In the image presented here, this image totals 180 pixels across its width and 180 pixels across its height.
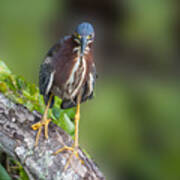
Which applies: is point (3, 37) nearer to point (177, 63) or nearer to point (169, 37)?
point (169, 37)

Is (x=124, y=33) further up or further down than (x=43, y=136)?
further up

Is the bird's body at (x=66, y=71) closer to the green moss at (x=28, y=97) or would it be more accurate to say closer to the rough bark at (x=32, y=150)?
the green moss at (x=28, y=97)

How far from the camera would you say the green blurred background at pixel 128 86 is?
5.34 m

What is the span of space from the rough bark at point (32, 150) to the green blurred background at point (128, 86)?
7.69 ft

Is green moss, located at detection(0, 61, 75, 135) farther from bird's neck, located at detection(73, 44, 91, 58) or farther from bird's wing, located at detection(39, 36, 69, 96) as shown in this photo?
bird's neck, located at detection(73, 44, 91, 58)

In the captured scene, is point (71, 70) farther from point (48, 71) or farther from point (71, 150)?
point (71, 150)

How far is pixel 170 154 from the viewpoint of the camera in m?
5.47

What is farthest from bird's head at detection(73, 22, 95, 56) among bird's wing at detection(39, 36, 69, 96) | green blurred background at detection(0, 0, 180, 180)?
green blurred background at detection(0, 0, 180, 180)

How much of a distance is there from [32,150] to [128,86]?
11.9ft

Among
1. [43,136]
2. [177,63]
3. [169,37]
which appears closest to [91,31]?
[43,136]

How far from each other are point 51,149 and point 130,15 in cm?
398

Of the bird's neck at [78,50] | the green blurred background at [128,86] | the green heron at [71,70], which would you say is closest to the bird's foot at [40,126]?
the green heron at [71,70]

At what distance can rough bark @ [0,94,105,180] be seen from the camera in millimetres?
2508

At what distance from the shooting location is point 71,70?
2807mm
